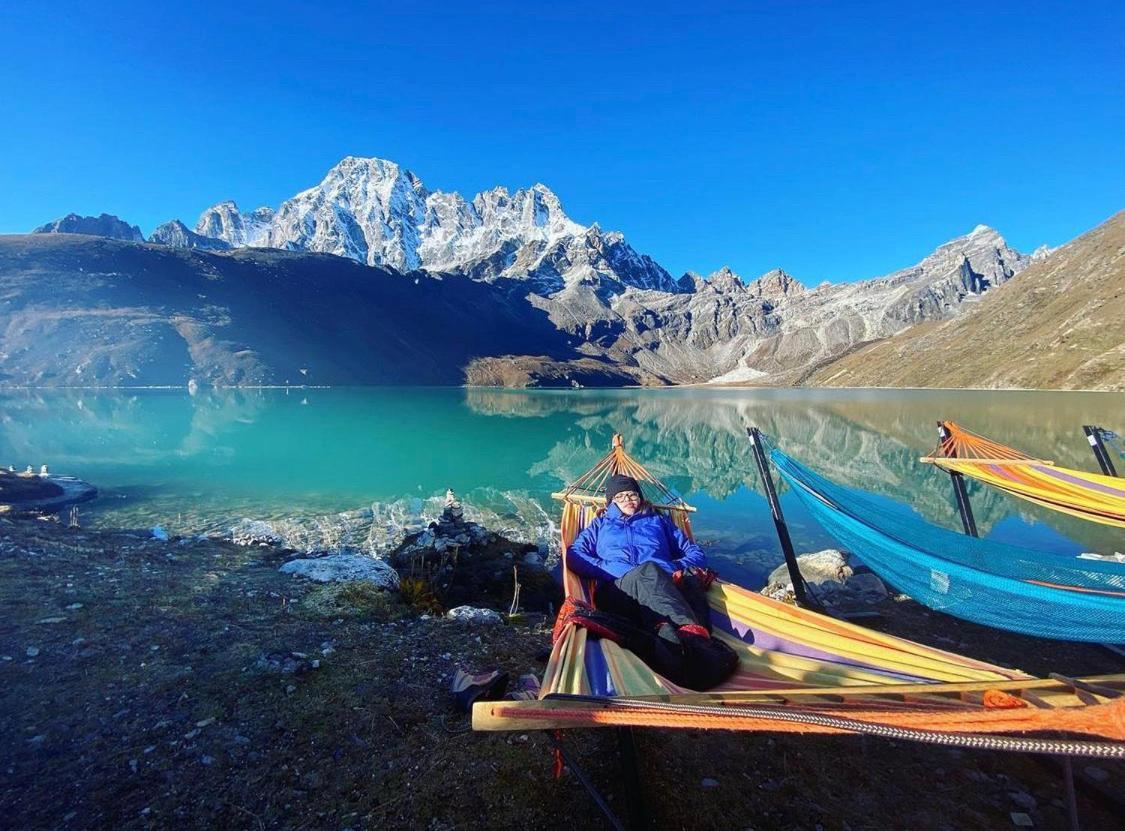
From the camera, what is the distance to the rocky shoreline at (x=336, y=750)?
2.48 meters

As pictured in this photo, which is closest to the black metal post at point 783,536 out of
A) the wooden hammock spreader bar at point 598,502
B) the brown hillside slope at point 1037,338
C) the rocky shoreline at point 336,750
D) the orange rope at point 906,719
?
the wooden hammock spreader bar at point 598,502

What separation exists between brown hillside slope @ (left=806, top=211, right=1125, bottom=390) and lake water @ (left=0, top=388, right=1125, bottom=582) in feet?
209

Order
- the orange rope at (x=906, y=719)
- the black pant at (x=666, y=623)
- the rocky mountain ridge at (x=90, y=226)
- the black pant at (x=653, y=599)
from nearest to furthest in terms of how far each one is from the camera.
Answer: the orange rope at (x=906, y=719)
the black pant at (x=666, y=623)
the black pant at (x=653, y=599)
the rocky mountain ridge at (x=90, y=226)

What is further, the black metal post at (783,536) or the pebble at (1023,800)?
the black metal post at (783,536)

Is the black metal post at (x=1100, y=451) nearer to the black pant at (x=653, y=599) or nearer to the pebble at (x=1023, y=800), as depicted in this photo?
the pebble at (x=1023, y=800)

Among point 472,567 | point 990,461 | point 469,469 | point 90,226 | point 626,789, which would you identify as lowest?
point 469,469

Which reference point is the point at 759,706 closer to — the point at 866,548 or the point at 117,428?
the point at 866,548

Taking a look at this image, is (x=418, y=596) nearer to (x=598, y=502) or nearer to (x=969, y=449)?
(x=598, y=502)

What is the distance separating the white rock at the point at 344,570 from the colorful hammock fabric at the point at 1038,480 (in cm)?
705

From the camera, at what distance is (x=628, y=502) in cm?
486

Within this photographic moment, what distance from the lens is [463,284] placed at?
189250 mm

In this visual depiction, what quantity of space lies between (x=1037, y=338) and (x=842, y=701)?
12605 cm

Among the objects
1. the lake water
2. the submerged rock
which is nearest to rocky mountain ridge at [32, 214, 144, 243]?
the lake water

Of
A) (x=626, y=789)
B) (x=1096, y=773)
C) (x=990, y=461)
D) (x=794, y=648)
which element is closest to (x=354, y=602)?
(x=626, y=789)
